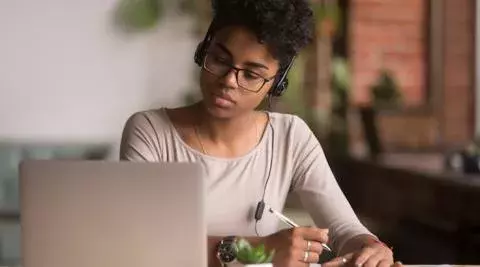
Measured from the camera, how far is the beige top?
4.33 feet

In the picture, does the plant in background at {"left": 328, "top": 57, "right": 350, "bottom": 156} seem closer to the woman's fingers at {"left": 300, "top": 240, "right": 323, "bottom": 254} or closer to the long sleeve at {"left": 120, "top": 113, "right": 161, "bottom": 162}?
the long sleeve at {"left": 120, "top": 113, "right": 161, "bottom": 162}

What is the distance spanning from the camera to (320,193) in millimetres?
1363

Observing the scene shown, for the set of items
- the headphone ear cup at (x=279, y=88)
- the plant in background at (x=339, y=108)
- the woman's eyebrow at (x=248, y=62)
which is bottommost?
the plant in background at (x=339, y=108)

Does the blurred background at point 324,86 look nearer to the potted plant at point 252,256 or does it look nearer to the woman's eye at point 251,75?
the woman's eye at point 251,75

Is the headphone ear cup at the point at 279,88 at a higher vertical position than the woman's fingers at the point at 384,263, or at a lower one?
higher

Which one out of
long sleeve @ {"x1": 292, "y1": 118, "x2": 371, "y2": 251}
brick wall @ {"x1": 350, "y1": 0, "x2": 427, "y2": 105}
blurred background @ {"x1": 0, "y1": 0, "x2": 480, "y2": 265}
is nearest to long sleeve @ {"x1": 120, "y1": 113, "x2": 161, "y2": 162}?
long sleeve @ {"x1": 292, "y1": 118, "x2": 371, "y2": 251}

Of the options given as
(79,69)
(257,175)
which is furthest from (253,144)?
(79,69)

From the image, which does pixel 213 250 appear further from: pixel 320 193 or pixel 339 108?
pixel 339 108

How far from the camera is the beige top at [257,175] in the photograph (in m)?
1.32

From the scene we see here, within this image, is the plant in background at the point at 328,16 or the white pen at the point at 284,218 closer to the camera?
the white pen at the point at 284,218

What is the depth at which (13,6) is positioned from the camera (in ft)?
9.12

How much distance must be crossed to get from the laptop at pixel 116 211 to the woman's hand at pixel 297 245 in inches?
7.2

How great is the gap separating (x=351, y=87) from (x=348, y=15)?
0.30 metres

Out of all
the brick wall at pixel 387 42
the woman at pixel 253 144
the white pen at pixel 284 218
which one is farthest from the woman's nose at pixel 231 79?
the brick wall at pixel 387 42
